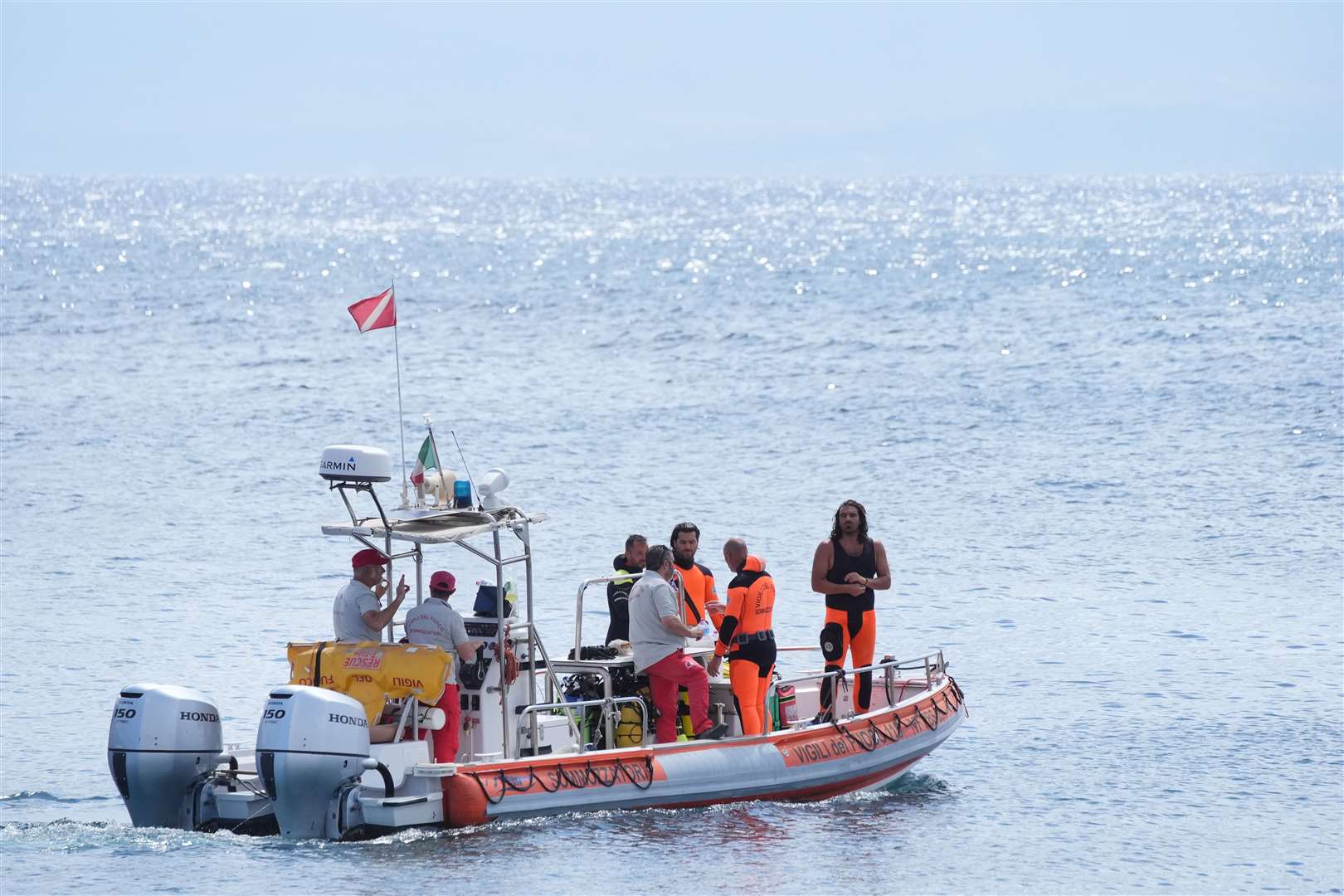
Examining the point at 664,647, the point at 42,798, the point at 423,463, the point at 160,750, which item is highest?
the point at 423,463

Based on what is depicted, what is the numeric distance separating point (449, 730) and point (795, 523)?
13.7 meters

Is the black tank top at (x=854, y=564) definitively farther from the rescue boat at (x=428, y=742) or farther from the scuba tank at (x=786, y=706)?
the scuba tank at (x=786, y=706)

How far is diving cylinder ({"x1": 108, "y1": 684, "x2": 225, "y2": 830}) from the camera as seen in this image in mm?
12062

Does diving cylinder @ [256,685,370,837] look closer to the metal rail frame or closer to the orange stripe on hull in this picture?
the metal rail frame

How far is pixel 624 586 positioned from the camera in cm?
1376

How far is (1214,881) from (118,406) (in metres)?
27.6

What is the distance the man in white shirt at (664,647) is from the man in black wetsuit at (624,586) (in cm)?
49

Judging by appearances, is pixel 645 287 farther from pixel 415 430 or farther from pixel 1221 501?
pixel 1221 501

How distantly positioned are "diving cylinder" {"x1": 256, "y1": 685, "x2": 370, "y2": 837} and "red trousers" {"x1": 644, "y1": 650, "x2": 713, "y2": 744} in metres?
2.16

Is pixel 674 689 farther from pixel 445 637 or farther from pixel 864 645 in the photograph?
pixel 445 637

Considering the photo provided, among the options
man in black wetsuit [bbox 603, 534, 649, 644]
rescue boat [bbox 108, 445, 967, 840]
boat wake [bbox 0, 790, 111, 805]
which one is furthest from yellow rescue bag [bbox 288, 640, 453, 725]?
boat wake [bbox 0, 790, 111, 805]

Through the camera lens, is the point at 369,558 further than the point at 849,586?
No

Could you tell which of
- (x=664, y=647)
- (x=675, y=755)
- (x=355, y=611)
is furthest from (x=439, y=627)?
(x=675, y=755)

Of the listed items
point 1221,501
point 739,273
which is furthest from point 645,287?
point 1221,501
